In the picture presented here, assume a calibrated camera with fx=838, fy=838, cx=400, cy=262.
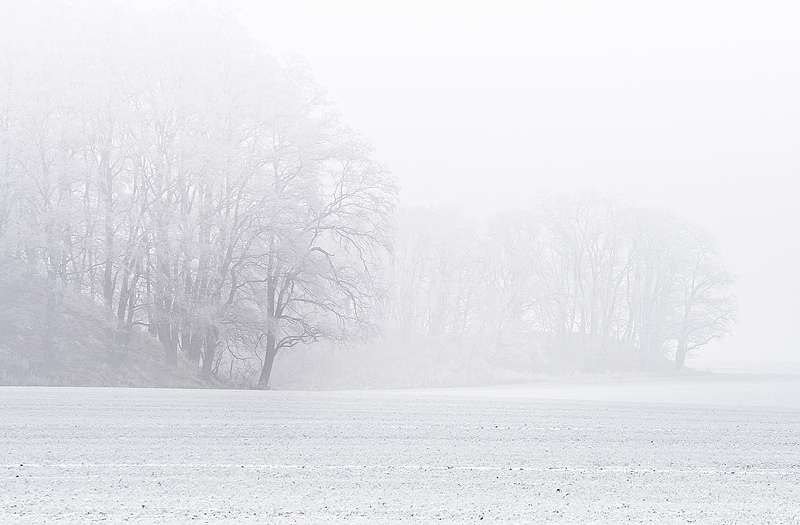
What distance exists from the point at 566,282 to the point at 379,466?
164 ft

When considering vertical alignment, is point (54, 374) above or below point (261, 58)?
below

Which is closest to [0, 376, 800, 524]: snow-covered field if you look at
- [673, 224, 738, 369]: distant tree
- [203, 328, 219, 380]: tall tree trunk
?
[203, 328, 219, 380]: tall tree trunk

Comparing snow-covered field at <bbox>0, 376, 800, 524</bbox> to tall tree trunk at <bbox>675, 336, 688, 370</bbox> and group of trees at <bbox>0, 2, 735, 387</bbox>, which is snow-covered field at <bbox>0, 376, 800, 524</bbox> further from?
tall tree trunk at <bbox>675, 336, 688, 370</bbox>

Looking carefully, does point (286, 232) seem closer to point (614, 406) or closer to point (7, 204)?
point (7, 204)

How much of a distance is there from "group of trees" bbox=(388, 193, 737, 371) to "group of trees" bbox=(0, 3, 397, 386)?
20833mm

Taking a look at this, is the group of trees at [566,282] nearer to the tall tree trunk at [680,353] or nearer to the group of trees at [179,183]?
the tall tree trunk at [680,353]

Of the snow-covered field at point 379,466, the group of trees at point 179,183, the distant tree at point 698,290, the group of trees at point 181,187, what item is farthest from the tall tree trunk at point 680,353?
the snow-covered field at point 379,466

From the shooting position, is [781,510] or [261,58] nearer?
[781,510]

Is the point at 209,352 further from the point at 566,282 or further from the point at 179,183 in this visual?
the point at 566,282

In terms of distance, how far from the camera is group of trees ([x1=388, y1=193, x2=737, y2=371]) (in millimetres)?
49719

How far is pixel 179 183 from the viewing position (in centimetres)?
2578

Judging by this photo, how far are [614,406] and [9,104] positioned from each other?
61.3 feet

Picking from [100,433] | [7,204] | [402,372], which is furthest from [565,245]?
[100,433]

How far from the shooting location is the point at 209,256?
81.5 ft
